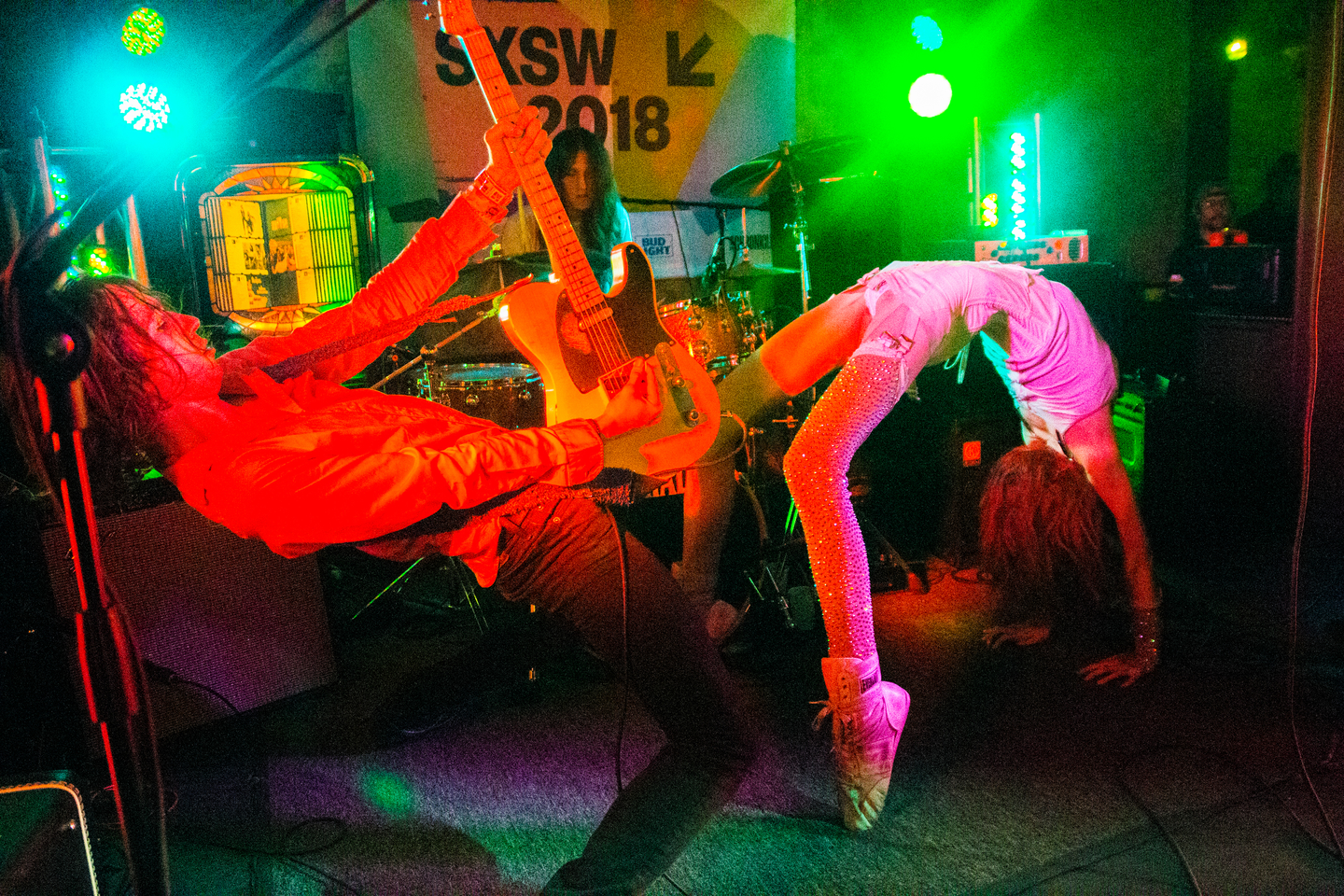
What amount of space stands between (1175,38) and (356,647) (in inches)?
Result: 232

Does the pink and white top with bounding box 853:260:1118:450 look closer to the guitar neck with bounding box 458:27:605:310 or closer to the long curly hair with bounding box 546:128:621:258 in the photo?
the guitar neck with bounding box 458:27:605:310

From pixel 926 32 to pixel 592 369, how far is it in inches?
152

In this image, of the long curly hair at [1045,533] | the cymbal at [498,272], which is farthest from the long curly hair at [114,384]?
the long curly hair at [1045,533]

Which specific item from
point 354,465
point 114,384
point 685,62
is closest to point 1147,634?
point 354,465

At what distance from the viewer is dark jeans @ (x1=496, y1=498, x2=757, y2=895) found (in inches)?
69.1

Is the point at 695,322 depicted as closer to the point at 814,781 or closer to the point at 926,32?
the point at 814,781

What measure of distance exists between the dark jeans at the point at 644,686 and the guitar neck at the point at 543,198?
3.58 ft

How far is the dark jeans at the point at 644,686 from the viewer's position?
5.76 ft

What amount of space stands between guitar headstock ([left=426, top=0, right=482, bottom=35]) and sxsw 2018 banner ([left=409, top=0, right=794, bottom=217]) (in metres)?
2.43

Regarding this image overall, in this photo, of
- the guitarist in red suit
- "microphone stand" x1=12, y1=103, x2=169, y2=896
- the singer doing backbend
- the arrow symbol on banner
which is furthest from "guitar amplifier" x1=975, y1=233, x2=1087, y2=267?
"microphone stand" x1=12, y1=103, x2=169, y2=896

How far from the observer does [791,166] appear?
13.3 feet

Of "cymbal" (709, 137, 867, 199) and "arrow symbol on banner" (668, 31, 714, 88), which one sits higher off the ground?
"arrow symbol on banner" (668, 31, 714, 88)

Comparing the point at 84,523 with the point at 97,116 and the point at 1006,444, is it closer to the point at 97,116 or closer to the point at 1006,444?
the point at 1006,444

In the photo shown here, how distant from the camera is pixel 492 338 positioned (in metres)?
5.20
